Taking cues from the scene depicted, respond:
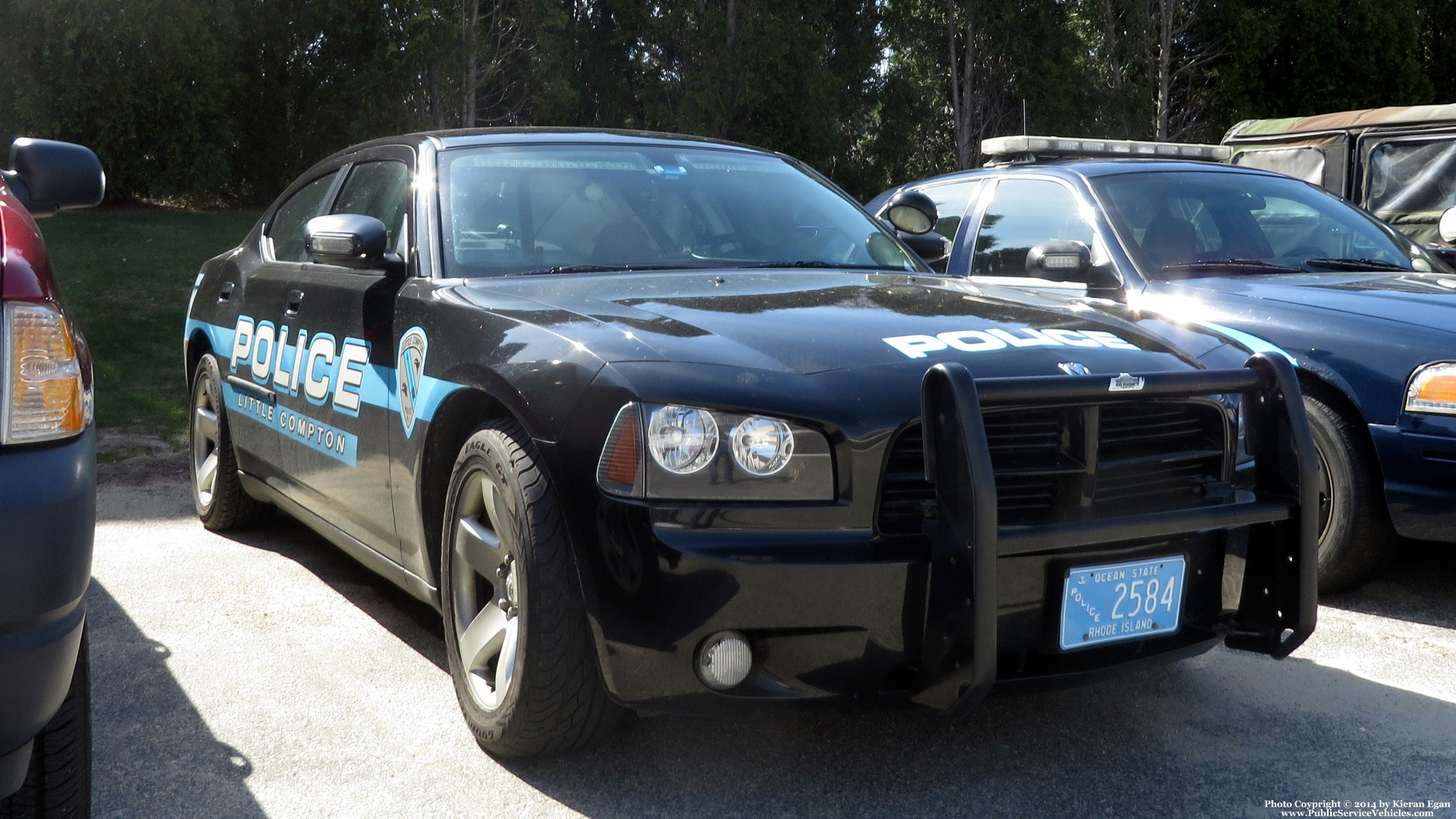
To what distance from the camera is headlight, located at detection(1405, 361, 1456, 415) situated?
4.05 m

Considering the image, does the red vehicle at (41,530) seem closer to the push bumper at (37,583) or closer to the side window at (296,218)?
the push bumper at (37,583)

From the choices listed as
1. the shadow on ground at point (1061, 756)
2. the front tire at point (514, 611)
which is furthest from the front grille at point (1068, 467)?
the front tire at point (514, 611)

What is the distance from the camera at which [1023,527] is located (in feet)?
8.41

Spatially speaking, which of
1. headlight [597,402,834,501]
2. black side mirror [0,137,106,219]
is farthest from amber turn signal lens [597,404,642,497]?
black side mirror [0,137,106,219]

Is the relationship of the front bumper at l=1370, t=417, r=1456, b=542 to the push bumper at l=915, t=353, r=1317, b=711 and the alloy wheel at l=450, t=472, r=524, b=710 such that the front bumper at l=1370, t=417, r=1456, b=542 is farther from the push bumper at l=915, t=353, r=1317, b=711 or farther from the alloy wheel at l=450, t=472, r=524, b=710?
the alloy wheel at l=450, t=472, r=524, b=710

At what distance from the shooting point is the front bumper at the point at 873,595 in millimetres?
2482

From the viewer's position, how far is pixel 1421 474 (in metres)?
4.14

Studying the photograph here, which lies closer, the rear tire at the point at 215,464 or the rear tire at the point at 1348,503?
the rear tire at the point at 1348,503

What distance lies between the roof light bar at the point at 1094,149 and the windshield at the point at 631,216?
2813 millimetres

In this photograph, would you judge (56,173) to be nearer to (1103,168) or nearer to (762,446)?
(762,446)

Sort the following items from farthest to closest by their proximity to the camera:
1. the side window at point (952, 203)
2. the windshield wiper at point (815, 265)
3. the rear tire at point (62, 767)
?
the side window at point (952, 203)
the windshield wiper at point (815, 265)
the rear tire at point (62, 767)

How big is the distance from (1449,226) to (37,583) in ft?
18.5

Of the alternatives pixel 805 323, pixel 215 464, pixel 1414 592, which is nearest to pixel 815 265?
pixel 805 323

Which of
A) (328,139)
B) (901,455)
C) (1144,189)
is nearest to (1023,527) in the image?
(901,455)
